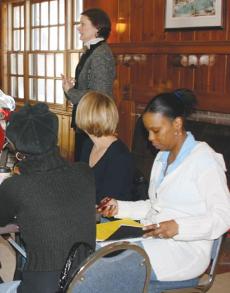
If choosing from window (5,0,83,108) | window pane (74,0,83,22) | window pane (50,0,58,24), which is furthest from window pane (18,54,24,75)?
window pane (74,0,83,22)

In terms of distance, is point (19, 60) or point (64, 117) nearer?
point (64, 117)

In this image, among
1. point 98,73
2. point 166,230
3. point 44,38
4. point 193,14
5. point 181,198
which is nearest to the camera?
point 166,230

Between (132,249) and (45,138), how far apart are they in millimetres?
426

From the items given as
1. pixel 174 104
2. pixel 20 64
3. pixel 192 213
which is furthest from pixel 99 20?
pixel 20 64

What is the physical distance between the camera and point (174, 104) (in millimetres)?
1939

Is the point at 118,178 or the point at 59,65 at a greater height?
the point at 59,65

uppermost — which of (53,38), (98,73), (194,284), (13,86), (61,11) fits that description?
(61,11)

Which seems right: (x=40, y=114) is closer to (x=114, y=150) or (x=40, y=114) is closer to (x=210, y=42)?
(x=114, y=150)

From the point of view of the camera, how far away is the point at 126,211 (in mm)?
2100

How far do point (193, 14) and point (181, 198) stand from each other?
249cm

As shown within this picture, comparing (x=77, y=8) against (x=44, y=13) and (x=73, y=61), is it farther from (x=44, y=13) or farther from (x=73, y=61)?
(x=44, y=13)

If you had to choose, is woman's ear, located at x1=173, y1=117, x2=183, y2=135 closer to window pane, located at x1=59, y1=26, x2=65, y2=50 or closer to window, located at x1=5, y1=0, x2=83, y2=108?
window, located at x1=5, y1=0, x2=83, y2=108

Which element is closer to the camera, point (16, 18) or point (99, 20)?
point (99, 20)

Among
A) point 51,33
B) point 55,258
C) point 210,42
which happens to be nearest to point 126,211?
point 55,258
